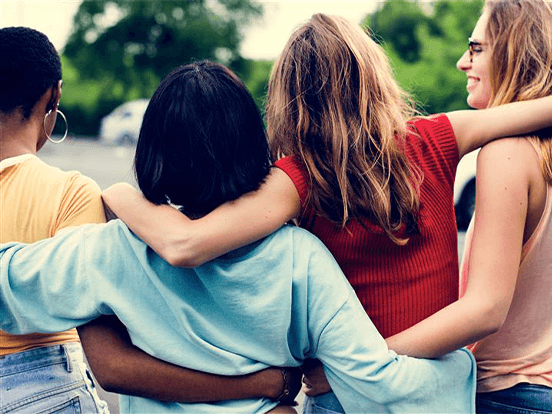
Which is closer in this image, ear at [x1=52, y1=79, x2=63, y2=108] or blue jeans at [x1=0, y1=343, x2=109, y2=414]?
blue jeans at [x1=0, y1=343, x2=109, y2=414]

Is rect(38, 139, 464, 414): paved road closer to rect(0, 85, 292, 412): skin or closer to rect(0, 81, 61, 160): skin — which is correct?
rect(0, 81, 61, 160): skin

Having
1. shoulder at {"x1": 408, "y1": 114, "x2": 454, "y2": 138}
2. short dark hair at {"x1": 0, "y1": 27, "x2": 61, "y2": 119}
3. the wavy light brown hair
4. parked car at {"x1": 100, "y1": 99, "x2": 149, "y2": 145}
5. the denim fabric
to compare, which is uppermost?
the wavy light brown hair

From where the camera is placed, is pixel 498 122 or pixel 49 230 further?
pixel 49 230

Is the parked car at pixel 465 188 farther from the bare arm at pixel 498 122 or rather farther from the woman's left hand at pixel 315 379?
the woman's left hand at pixel 315 379

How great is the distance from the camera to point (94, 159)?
73.0 ft

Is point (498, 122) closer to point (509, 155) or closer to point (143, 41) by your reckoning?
point (509, 155)

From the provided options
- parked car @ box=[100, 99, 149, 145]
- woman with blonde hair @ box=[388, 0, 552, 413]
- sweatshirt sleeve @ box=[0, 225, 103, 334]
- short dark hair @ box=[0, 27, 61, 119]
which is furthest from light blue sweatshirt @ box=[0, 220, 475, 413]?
parked car @ box=[100, 99, 149, 145]

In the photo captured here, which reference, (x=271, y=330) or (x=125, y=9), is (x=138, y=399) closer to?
(x=271, y=330)

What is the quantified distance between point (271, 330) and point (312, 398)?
11.4 inches

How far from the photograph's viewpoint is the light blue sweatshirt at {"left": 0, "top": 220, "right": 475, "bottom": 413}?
1.76 metres

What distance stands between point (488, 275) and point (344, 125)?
20.8 inches

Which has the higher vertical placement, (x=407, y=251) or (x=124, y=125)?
(x=407, y=251)

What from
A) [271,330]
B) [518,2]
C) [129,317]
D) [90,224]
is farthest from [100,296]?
[518,2]

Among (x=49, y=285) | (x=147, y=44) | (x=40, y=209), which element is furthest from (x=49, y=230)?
(x=147, y=44)
